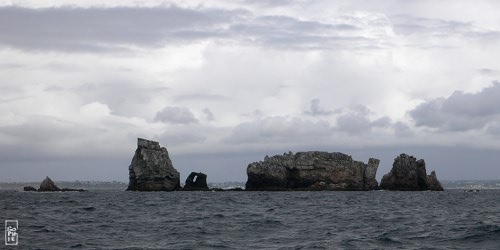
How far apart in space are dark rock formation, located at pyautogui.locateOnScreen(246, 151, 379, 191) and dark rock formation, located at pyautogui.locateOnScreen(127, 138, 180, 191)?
1612cm

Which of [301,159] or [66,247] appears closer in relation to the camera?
[66,247]

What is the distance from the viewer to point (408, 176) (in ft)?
450

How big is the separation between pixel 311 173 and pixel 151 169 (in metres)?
32.6

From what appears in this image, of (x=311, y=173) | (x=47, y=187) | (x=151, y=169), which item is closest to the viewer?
(x=151, y=169)

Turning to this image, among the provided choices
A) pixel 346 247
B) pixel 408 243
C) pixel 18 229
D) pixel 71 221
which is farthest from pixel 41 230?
pixel 408 243

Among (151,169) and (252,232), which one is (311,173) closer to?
(151,169)

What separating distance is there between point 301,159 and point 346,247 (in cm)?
10460

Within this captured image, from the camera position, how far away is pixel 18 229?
40.1 metres

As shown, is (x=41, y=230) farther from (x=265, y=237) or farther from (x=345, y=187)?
(x=345, y=187)

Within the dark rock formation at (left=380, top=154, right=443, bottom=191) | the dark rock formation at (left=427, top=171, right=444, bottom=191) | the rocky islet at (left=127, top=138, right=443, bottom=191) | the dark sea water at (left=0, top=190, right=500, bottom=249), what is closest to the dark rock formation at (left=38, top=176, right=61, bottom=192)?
the rocky islet at (left=127, top=138, right=443, bottom=191)

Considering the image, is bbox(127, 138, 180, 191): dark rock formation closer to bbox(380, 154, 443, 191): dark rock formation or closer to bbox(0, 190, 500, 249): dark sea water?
bbox(380, 154, 443, 191): dark rock formation

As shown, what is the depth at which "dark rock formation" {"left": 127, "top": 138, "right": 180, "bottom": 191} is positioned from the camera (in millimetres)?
127375

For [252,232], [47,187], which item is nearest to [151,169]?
[47,187]

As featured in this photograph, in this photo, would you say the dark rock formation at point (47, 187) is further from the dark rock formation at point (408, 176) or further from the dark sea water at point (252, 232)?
the dark sea water at point (252, 232)
